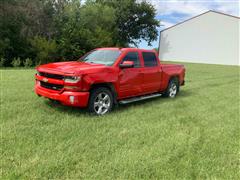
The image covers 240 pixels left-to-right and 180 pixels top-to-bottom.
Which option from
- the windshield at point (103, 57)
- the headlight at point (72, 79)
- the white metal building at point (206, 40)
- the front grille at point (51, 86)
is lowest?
the front grille at point (51, 86)

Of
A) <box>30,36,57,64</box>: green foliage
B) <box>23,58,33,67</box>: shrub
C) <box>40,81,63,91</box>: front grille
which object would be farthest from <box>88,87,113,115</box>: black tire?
<box>30,36,57,64</box>: green foliage

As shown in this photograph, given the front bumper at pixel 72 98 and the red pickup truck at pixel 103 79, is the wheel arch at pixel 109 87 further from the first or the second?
the front bumper at pixel 72 98

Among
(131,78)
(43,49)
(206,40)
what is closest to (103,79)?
(131,78)

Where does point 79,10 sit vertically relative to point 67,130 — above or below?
above

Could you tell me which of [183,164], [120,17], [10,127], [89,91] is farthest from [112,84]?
[120,17]

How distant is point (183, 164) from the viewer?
11.5 ft

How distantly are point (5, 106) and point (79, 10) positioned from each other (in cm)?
2271

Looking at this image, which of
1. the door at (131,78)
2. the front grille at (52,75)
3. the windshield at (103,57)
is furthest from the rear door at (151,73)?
the front grille at (52,75)

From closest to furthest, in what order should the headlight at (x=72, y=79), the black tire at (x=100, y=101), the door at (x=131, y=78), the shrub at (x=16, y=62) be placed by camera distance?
the headlight at (x=72, y=79) < the black tire at (x=100, y=101) < the door at (x=131, y=78) < the shrub at (x=16, y=62)

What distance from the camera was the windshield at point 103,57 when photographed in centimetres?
623

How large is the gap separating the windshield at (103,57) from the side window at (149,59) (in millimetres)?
1016

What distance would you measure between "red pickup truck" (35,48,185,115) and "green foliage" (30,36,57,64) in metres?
14.1

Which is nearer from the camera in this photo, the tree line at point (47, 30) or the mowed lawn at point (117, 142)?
the mowed lawn at point (117, 142)

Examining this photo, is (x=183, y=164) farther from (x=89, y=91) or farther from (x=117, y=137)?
(x=89, y=91)
